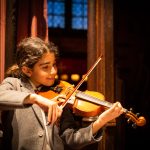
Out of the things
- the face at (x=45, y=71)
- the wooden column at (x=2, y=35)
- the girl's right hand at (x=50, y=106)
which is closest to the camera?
the girl's right hand at (x=50, y=106)

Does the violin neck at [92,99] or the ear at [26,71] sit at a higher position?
the ear at [26,71]

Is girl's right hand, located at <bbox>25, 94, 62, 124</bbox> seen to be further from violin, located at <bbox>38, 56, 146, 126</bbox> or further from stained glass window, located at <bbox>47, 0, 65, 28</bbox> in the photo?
stained glass window, located at <bbox>47, 0, 65, 28</bbox>

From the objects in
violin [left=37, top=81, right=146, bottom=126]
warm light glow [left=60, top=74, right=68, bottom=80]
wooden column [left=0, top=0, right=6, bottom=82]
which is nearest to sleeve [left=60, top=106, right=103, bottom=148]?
violin [left=37, top=81, right=146, bottom=126]

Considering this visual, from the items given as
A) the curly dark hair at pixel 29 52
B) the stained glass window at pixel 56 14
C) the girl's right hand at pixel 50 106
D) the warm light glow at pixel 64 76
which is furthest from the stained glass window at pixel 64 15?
the girl's right hand at pixel 50 106

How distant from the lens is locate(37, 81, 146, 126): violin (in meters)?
1.98

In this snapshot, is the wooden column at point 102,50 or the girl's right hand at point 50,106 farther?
the wooden column at point 102,50

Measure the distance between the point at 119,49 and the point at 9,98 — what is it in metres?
4.02

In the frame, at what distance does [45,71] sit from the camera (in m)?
2.14

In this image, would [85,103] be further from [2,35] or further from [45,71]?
[2,35]

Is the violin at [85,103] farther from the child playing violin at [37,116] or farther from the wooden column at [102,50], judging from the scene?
the wooden column at [102,50]

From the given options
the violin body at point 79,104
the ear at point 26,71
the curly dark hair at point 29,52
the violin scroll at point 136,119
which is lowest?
the violin scroll at point 136,119

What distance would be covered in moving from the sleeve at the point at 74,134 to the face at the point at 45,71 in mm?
258

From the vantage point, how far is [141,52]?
5.93 m

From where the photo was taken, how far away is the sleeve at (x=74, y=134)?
6.71ft
